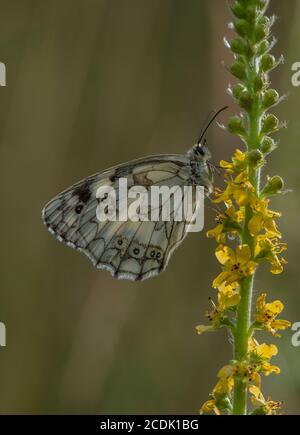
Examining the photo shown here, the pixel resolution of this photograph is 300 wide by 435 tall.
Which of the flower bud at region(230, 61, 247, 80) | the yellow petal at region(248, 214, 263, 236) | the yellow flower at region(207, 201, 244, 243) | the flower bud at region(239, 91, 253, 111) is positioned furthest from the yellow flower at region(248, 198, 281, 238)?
the flower bud at region(230, 61, 247, 80)

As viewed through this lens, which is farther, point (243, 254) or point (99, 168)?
point (99, 168)

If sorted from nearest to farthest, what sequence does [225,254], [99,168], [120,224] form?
[225,254], [120,224], [99,168]

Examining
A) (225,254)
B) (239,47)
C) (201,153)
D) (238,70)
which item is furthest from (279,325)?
(201,153)

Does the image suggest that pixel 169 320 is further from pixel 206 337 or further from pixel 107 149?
pixel 107 149

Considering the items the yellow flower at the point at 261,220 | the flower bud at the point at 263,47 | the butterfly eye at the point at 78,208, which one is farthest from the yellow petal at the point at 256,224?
the butterfly eye at the point at 78,208

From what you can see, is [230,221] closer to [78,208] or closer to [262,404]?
[262,404]

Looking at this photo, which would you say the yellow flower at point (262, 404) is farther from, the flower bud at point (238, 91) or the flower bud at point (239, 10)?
the flower bud at point (239, 10)
